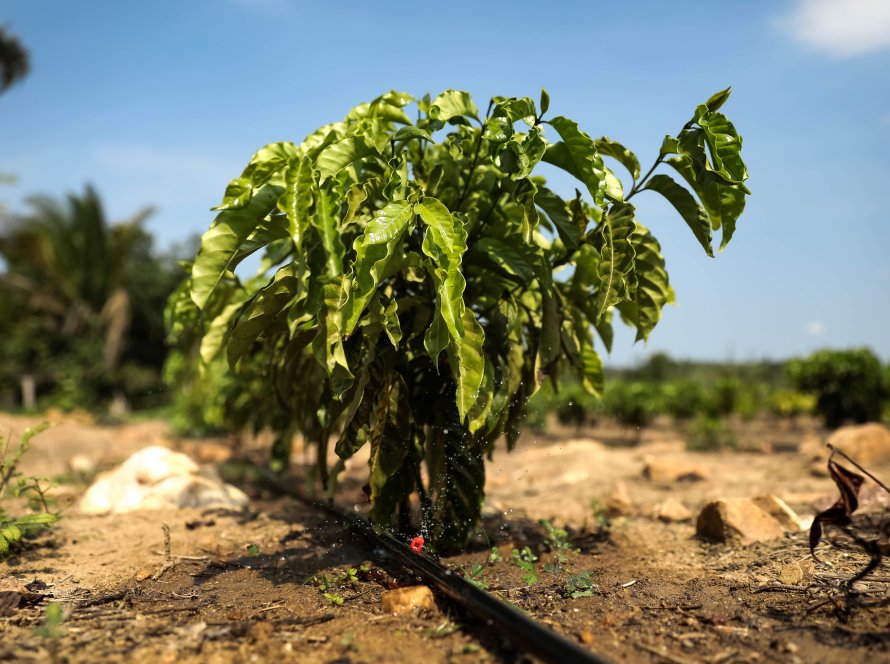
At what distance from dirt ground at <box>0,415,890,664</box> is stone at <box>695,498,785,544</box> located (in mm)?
88

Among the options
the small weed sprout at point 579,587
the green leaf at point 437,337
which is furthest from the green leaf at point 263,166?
the small weed sprout at point 579,587

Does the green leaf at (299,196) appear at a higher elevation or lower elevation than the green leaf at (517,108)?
lower

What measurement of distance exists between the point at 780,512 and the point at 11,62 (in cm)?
2509

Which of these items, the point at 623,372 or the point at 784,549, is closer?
the point at 784,549

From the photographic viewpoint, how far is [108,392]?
2330 cm

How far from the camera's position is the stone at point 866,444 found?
8492 millimetres

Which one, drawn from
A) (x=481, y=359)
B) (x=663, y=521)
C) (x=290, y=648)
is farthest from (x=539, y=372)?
(x=663, y=521)

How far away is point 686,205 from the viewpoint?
3289mm

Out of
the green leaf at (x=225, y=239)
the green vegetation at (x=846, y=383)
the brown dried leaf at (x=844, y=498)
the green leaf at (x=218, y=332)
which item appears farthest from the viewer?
the green vegetation at (x=846, y=383)

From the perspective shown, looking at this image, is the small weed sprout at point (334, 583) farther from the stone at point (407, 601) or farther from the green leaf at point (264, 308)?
the green leaf at point (264, 308)

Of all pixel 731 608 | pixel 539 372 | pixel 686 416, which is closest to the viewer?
pixel 731 608

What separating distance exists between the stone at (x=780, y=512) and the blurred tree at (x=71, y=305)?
20749mm

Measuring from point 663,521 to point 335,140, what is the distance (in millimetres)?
3590

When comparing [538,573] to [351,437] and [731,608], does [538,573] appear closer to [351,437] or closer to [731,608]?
[731,608]
